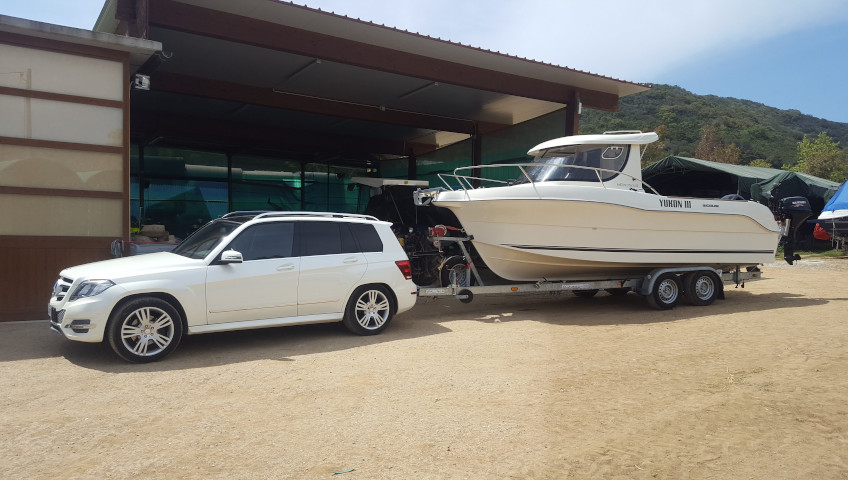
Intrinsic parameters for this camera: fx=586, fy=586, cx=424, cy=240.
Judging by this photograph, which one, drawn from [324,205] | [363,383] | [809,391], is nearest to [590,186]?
[809,391]

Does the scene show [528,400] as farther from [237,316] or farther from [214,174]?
[214,174]

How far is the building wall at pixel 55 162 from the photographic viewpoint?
812 centimetres

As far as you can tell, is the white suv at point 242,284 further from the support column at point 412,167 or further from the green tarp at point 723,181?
the green tarp at point 723,181

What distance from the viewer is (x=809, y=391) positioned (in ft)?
16.3

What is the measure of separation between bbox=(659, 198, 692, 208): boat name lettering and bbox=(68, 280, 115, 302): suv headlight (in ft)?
26.1

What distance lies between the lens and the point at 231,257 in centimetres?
647

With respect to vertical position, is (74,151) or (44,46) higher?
(44,46)

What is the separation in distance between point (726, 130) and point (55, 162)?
61575mm

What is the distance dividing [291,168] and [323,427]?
16915 mm

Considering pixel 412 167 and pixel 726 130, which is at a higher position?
pixel 726 130

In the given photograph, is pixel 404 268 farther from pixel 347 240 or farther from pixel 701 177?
pixel 701 177

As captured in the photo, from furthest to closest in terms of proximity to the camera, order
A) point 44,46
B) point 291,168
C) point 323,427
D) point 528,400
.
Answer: point 291,168 < point 44,46 < point 528,400 < point 323,427

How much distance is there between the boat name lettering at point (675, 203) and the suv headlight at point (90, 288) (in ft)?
26.1

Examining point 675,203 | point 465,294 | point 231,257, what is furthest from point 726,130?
point 231,257
